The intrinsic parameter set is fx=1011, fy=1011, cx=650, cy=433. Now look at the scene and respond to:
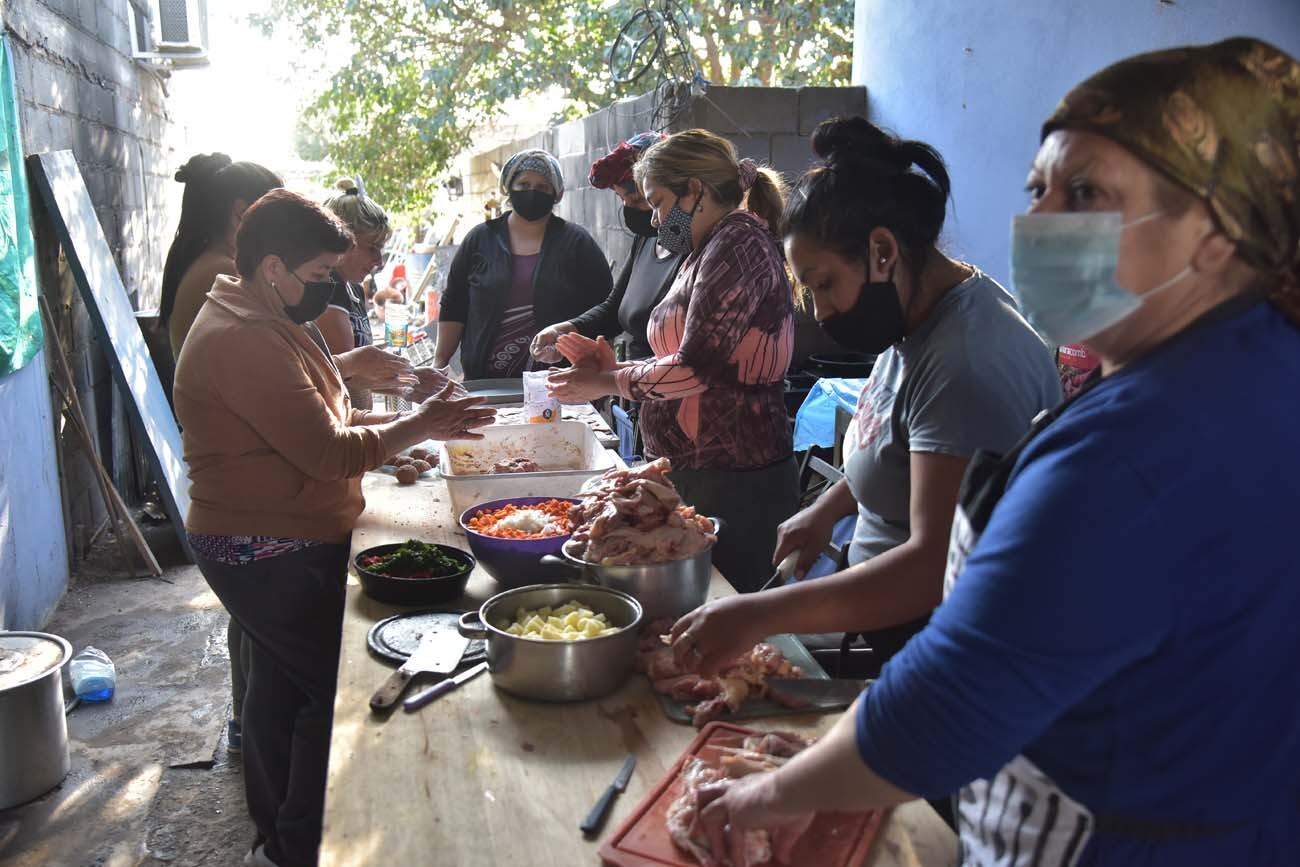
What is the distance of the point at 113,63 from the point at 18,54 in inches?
86.0

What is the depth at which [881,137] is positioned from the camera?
A: 206 cm

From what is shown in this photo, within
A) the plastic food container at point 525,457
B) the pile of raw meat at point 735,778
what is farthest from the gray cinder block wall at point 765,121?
the pile of raw meat at point 735,778

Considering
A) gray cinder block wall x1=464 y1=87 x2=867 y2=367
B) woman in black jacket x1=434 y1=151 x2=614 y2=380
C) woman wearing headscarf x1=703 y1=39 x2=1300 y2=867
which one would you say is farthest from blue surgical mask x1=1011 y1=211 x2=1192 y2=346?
gray cinder block wall x1=464 y1=87 x2=867 y2=367

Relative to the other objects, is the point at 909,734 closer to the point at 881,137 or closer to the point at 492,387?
the point at 881,137

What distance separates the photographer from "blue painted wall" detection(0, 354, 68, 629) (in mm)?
4305

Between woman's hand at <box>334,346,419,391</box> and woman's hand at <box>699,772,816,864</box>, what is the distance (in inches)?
100

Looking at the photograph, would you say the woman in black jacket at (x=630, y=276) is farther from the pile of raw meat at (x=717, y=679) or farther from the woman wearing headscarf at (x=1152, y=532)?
the woman wearing headscarf at (x=1152, y=532)

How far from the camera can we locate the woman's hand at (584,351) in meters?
3.40

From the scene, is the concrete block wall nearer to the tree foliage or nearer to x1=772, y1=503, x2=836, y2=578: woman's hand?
x1=772, y1=503, x2=836, y2=578: woman's hand

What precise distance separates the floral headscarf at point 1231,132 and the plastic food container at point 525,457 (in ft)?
7.25

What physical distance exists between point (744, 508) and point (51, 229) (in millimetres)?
4318

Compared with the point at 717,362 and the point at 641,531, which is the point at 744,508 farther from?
the point at 641,531

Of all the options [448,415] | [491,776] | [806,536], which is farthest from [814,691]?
[448,415]

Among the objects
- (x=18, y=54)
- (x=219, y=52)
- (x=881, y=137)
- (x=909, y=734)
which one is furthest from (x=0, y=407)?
(x=219, y=52)
